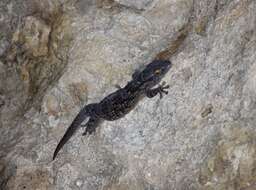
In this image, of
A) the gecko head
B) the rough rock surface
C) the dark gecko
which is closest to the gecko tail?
the dark gecko

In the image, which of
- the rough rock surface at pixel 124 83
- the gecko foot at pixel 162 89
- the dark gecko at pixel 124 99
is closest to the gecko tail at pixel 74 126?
the dark gecko at pixel 124 99

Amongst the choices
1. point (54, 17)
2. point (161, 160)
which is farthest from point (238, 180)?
point (54, 17)

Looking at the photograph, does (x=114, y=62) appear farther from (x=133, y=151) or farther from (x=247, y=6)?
(x=247, y=6)

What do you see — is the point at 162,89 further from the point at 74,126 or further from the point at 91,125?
the point at 74,126

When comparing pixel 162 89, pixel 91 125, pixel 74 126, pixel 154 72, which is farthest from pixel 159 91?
pixel 74 126

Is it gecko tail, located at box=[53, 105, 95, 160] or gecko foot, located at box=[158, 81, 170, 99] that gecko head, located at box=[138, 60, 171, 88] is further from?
gecko tail, located at box=[53, 105, 95, 160]

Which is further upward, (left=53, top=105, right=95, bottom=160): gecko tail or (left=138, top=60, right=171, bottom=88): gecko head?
(left=138, top=60, right=171, bottom=88): gecko head
